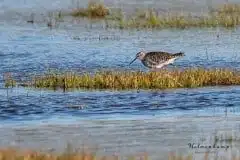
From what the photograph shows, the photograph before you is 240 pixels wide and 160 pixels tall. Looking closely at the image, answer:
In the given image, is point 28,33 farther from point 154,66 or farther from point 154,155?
point 154,155

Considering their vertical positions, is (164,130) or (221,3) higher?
(221,3)

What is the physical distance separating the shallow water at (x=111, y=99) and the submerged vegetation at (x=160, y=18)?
1.06 m

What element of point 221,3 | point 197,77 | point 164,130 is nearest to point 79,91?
point 197,77

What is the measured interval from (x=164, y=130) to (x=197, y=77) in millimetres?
4372

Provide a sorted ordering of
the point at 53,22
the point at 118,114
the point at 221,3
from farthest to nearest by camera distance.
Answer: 1. the point at 221,3
2. the point at 53,22
3. the point at 118,114

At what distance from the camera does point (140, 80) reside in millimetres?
16906

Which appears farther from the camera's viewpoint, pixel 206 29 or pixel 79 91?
pixel 206 29

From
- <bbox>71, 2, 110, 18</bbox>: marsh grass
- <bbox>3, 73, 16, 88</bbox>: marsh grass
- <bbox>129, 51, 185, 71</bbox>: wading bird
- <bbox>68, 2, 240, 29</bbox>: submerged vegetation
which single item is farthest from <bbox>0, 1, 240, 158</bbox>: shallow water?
<bbox>71, 2, 110, 18</bbox>: marsh grass

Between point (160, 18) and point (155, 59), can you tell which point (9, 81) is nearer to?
point (155, 59)

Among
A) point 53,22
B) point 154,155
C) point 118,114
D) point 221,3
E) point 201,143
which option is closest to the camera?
point 154,155

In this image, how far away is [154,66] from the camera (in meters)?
18.7

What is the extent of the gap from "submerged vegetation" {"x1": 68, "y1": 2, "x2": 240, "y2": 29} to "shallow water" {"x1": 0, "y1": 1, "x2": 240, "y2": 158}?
106 centimetres

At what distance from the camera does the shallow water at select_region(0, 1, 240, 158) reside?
12609 mm

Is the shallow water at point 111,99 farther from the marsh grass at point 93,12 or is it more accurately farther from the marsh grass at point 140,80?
the marsh grass at point 93,12
